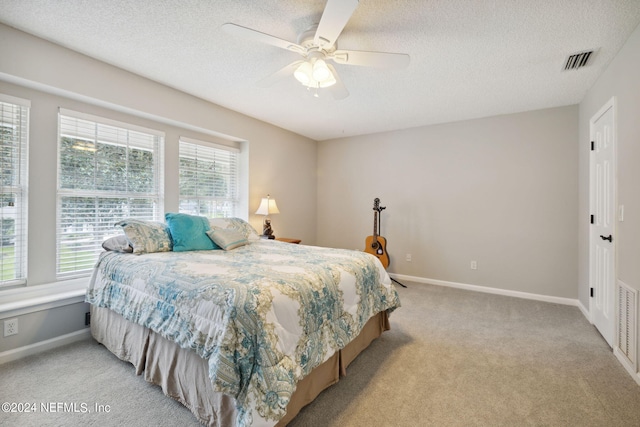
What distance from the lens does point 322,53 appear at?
2006mm

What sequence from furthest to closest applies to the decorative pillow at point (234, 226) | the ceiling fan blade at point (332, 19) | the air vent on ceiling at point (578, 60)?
the decorative pillow at point (234, 226) → the air vent on ceiling at point (578, 60) → the ceiling fan blade at point (332, 19)

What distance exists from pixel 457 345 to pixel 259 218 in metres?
3.00

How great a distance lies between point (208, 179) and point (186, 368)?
267 centimetres

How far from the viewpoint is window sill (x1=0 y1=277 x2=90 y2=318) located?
2.11 metres

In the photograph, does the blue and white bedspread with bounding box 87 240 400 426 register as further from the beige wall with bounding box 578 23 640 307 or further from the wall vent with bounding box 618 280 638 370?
the beige wall with bounding box 578 23 640 307

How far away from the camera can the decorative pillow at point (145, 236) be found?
243 cm

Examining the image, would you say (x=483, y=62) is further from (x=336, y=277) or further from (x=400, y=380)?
(x=400, y=380)

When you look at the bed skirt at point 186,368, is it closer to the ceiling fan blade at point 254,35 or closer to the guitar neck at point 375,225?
the ceiling fan blade at point 254,35

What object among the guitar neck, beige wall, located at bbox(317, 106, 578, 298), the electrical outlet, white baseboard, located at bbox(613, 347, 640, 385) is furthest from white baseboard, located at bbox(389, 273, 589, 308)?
the electrical outlet

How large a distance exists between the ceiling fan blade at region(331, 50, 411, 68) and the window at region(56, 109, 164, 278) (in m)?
2.32

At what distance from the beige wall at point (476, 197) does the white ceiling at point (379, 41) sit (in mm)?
621

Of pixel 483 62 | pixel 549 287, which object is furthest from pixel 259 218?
pixel 549 287

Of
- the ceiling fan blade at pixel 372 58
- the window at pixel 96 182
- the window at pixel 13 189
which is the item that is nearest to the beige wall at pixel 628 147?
the ceiling fan blade at pixel 372 58

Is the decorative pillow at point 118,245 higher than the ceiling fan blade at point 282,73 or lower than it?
lower
